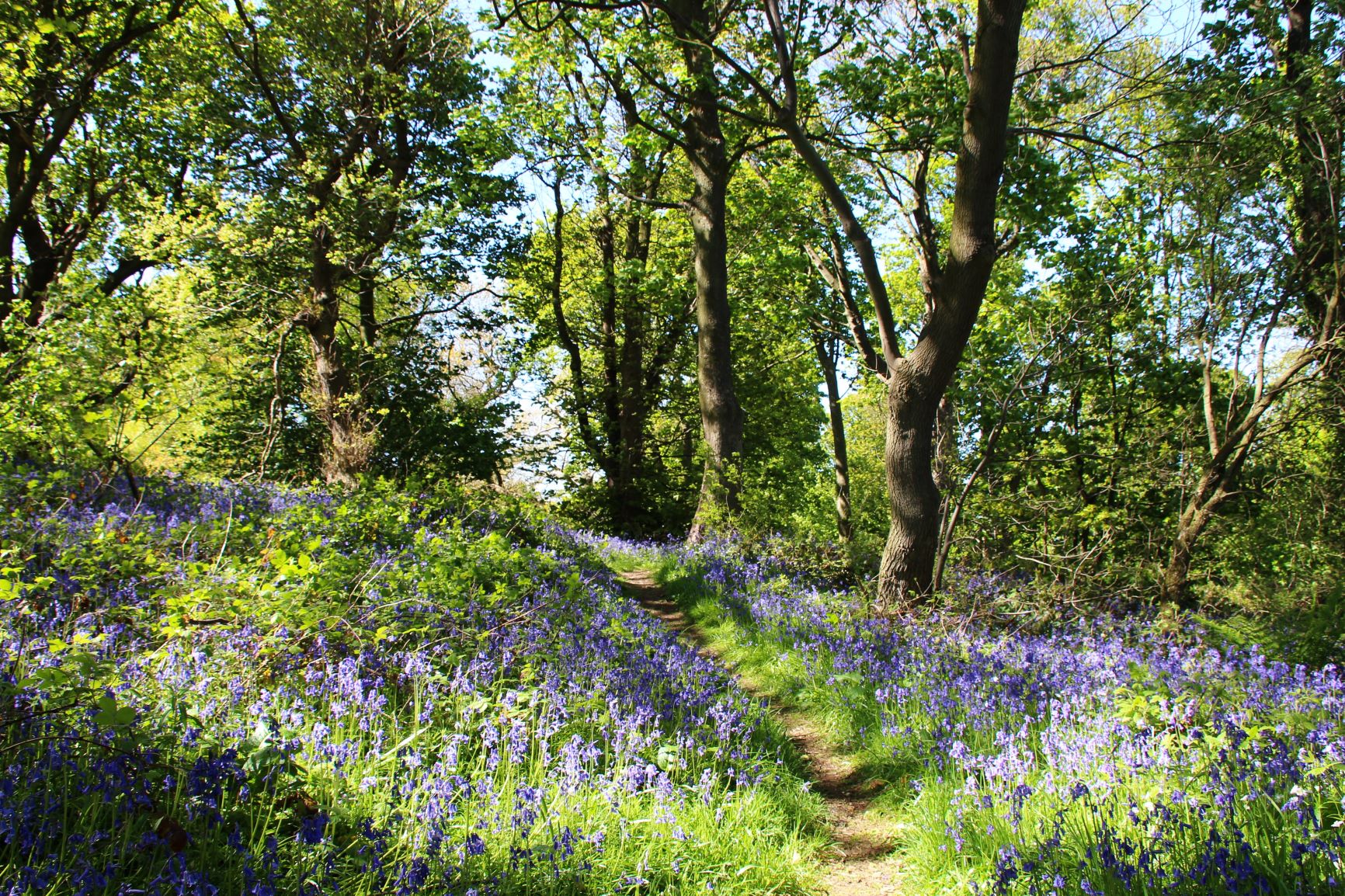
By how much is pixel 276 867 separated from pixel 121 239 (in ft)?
59.1

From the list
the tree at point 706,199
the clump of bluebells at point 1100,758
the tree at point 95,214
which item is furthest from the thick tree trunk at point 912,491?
the tree at point 95,214

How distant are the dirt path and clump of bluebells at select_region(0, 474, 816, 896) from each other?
0.79 feet

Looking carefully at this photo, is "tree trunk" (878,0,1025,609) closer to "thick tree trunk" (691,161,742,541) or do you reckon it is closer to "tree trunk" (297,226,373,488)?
"thick tree trunk" (691,161,742,541)

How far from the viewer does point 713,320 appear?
46.3 feet

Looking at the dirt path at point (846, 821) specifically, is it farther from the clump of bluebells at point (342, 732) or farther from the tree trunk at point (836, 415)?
the tree trunk at point (836, 415)

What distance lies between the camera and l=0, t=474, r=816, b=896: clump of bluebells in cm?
246

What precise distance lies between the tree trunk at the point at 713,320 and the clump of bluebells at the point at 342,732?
7.48 meters

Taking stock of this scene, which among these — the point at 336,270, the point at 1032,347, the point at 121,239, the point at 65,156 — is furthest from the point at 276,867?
the point at 65,156

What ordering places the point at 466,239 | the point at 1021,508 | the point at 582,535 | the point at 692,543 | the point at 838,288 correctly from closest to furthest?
the point at 1021,508 → the point at 692,543 → the point at 582,535 → the point at 838,288 → the point at 466,239

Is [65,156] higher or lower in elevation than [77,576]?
higher

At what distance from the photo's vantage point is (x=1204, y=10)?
32.5 feet

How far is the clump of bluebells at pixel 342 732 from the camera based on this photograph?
2.46m

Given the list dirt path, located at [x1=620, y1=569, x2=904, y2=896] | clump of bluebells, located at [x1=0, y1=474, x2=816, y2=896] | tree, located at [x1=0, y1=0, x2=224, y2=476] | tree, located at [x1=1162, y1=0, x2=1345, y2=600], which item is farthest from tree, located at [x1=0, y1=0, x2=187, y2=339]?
tree, located at [x1=1162, y1=0, x2=1345, y2=600]

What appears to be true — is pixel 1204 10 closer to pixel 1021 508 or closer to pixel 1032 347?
pixel 1032 347
